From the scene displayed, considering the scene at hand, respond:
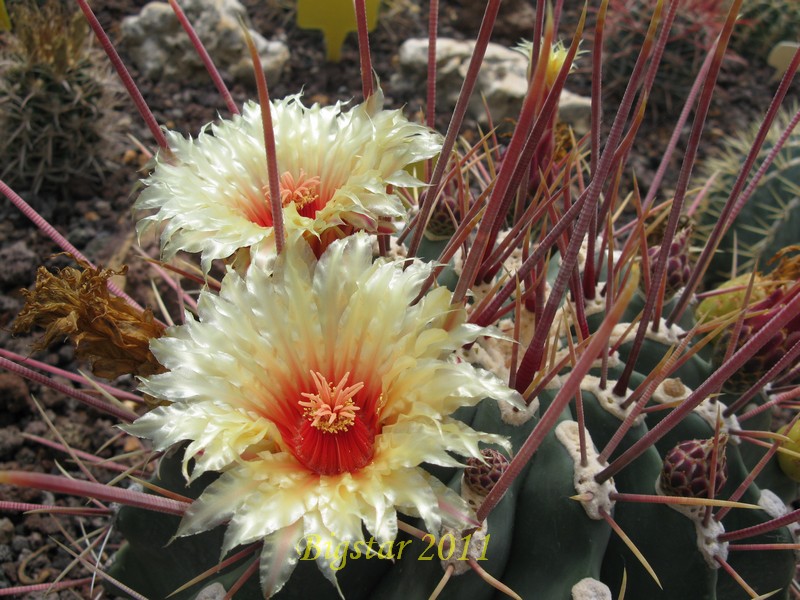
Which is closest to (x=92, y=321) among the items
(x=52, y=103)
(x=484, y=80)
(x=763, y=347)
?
(x=763, y=347)

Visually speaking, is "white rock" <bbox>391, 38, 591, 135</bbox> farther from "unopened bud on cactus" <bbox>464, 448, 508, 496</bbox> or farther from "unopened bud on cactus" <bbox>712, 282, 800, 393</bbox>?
"unopened bud on cactus" <bbox>464, 448, 508, 496</bbox>

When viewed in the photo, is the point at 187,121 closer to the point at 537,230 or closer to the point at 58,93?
the point at 58,93

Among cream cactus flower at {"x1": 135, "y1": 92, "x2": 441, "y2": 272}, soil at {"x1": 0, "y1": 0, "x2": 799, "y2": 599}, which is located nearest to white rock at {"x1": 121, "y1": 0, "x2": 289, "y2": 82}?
soil at {"x1": 0, "y1": 0, "x2": 799, "y2": 599}

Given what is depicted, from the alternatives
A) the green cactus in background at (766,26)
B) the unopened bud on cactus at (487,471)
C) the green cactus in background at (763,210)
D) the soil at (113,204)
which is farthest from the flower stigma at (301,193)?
the green cactus in background at (766,26)

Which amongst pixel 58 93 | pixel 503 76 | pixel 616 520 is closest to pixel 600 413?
pixel 616 520

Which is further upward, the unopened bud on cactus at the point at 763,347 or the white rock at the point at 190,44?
the unopened bud on cactus at the point at 763,347

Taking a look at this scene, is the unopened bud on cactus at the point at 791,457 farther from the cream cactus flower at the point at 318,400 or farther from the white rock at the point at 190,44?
the white rock at the point at 190,44

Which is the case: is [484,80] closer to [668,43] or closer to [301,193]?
[668,43]
